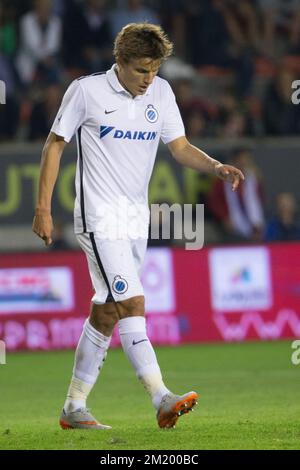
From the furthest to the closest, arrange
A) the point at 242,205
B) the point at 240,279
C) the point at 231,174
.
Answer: the point at 242,205 → the point at 240,279 → the point at 231,174

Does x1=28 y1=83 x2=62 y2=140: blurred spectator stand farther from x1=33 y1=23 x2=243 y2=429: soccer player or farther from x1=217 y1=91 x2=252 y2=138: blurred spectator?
x1=33 y1=23 x2=243 y2=429: soccer player

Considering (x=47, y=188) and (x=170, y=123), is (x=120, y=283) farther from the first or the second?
(x=170, y=123)

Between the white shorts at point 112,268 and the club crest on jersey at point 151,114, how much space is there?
2.67ft

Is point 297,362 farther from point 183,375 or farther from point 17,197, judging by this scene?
point 17,197

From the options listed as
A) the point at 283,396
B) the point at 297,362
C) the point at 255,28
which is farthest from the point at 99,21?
the point at 283,396

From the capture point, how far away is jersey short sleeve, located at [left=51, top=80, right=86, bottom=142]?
8.11 m

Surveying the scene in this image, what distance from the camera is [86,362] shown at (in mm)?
8375

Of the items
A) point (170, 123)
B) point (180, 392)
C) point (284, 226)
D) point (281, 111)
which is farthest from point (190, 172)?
point (170, 123)

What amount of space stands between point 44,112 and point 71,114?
392 inches

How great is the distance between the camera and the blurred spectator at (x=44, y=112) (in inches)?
704

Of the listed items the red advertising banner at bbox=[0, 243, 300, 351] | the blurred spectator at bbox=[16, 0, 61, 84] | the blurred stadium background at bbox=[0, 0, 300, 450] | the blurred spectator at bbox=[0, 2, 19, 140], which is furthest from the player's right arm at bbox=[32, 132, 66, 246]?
the blurred spectator at bbox=[16, 0, 61, 84]

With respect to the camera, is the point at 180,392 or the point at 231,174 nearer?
the point at 231,174

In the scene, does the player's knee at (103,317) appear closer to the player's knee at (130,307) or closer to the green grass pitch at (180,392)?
the player's knee at (130,307)

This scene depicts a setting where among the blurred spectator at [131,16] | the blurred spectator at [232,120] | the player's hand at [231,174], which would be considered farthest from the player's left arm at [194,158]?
the blurred spectator at [131,16]
